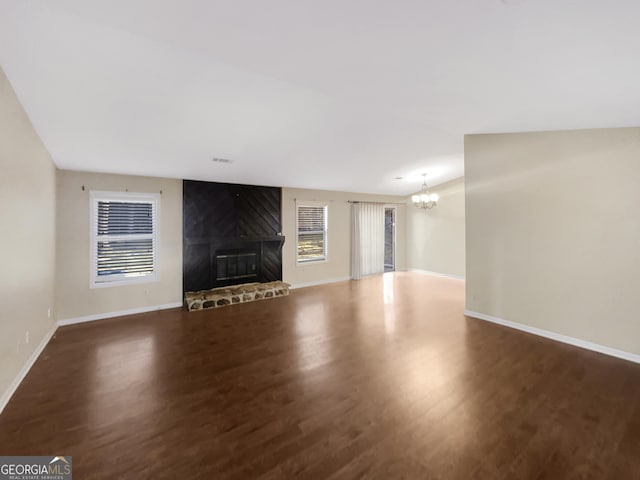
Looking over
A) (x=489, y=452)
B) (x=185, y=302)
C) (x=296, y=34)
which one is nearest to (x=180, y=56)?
(x=296, y=34)

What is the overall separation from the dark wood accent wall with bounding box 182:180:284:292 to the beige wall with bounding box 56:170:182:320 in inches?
9.9

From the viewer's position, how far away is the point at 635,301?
112 inches

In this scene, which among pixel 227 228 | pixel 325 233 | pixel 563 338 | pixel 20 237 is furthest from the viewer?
pixel 325 233

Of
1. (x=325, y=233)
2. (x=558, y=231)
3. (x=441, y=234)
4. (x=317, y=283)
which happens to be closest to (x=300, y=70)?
(x=558, y=231)

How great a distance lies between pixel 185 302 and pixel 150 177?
233 cm

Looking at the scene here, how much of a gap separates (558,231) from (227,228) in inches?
211

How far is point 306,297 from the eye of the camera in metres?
5.46

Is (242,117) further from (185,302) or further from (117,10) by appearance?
(185,302)

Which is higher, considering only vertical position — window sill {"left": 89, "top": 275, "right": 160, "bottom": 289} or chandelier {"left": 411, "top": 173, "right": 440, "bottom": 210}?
chandelier {"left": 411, "top": 173, "right": 440, "bottom": 210}

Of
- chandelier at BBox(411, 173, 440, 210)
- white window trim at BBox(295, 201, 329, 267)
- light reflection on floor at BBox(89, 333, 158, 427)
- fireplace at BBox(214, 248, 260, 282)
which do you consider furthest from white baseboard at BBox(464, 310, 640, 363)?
light reflection on floor at BBox(89, 333, 158, 427)

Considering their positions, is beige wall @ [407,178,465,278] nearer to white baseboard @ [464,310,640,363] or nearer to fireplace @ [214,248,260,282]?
white baseboard @ [464,310,640,363]

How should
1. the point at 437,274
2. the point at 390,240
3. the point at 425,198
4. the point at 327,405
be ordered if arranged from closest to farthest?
1. the point at 327,405
2. the point at 425,198
3. the point at 437,274
4. the point at 390,240

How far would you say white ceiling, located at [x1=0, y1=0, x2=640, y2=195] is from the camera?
58.7 inches

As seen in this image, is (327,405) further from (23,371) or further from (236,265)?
(236,265)
